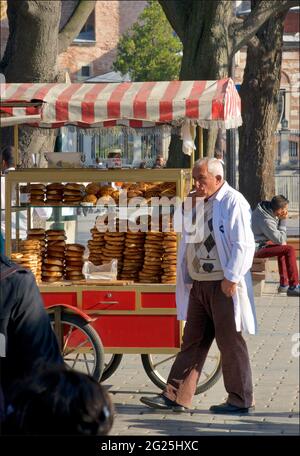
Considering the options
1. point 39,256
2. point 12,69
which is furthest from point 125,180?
point 12,69

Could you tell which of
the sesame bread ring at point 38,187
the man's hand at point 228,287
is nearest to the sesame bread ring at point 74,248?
the sesame bread ring at point 38,187

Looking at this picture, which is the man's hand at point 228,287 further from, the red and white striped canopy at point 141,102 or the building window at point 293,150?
the building window at point 293,150

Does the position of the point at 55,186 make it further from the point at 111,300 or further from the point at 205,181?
the point at 205,181

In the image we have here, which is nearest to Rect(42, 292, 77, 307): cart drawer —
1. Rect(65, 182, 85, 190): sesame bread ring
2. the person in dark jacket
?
Rect(65, 182, 85, 190): sesame bread ring

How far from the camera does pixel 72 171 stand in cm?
905

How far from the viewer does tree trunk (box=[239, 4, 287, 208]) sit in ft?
68.4

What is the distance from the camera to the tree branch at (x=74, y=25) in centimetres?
1775

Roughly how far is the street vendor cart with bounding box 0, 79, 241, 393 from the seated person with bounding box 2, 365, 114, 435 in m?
6.04

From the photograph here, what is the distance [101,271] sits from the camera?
30.6 feet

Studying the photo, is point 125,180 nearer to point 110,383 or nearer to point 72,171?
point 72,171

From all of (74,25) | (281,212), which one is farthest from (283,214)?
(74,25)

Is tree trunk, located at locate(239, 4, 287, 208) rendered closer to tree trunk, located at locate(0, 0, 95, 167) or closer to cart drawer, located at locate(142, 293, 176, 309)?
tree trunk, located at locate(0, 0, 95, 167)

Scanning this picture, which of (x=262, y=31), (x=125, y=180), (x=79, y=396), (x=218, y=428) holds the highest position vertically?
(x=262, y=31)

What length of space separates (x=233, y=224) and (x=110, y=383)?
A: 2251 mm
